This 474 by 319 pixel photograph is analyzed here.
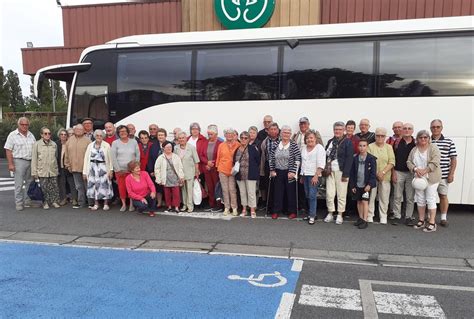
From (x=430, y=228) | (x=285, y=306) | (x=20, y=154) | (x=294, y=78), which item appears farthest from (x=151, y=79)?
(x=430, y=228)

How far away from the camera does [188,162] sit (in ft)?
24.2

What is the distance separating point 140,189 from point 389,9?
10011 mm

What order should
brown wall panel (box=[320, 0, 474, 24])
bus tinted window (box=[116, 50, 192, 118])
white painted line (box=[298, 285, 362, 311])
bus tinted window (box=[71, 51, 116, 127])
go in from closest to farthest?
white painted line (box=[298, 285, 362, 311]) < bus tinted window (box=[116, 50, 192, 118]) < bus tinted window (box=[71, 51, 116, 127]) < brown wall panel (box=[320, 0, 474, 24])

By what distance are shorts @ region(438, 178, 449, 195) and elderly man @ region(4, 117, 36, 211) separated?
833 centimetres

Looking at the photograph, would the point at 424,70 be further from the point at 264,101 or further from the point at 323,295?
the point at 323,295

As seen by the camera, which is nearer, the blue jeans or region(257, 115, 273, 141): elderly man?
the blue jeans

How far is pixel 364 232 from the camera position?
240 inches

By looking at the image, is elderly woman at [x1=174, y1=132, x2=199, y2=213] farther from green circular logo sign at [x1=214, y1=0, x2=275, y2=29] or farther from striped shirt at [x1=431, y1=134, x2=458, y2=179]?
green circular logo sign at [x1=214, y1=0, x2=275, y2=29]

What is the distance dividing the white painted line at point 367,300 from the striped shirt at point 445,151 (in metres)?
3.12

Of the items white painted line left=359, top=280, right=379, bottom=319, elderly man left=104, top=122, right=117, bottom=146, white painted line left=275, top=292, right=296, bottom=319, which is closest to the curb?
white painted line left=359, top=280, right=379, bottom=319

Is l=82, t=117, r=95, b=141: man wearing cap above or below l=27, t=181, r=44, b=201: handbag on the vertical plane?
above

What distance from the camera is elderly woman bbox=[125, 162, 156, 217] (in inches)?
285

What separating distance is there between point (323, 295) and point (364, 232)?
102 inches

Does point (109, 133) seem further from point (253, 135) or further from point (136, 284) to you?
point (136, 284)
